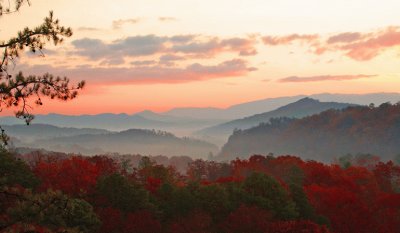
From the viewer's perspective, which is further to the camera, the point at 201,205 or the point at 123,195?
the point at 201,205

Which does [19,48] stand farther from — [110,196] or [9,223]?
[110,196]

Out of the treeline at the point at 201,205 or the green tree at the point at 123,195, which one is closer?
the treeline at the point at 201,205

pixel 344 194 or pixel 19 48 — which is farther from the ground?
pixel 19 48

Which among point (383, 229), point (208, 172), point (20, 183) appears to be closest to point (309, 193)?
point (383, 229)

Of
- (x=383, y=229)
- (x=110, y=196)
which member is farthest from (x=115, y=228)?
(x=383, y=229)

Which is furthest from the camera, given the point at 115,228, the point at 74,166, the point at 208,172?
the point at 208,172

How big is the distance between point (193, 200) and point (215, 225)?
13.3 ft

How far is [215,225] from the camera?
5078cm

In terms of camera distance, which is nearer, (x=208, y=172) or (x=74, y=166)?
(x=74, y=166)

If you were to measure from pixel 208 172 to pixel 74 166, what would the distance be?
6062 centimetres

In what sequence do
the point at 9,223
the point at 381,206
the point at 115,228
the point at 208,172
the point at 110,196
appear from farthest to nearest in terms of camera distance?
the point at 208,172 < the point at 381,206 < the point at 110,196 < the point at 115,228 < the point at 9,223

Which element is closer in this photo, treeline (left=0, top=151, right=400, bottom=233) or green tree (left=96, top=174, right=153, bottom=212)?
treeline (left=0, top=151, right=400, bottom=233)

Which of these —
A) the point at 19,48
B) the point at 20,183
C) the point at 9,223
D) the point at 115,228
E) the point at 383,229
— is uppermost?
the point at 19,48

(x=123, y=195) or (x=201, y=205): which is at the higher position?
(x=123, y=195)
